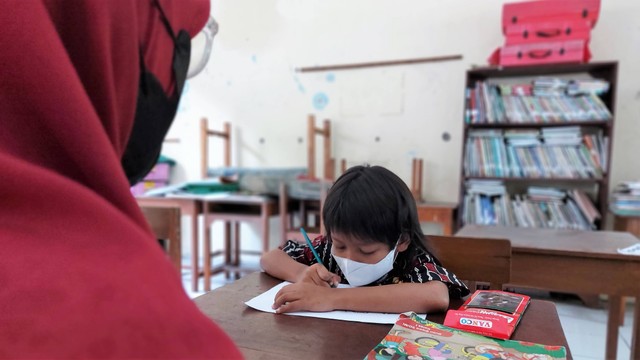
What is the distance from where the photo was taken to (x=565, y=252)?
126 centimetres

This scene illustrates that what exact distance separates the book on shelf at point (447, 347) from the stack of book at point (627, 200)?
7.68 feet

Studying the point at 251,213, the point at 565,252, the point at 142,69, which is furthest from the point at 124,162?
the point at 251,213

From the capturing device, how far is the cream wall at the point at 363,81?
265 cm

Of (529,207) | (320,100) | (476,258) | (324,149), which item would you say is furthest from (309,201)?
(476,258)

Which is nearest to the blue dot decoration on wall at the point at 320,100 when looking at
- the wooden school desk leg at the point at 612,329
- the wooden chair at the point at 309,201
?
the wooden chair at the point at 309,201

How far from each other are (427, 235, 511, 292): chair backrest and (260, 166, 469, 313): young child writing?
95 mm

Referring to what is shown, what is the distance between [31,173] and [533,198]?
286cm

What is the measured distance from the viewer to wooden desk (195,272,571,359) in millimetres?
522

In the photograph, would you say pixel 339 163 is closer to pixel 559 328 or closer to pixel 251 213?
pixel 251 213

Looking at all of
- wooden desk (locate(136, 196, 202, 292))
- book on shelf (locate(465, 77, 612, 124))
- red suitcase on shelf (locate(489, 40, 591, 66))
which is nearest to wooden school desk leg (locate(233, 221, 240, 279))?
wooden desk (locate(136, 196, 202, 292))

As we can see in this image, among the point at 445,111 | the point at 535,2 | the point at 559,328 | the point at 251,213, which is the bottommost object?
the point at 251,213

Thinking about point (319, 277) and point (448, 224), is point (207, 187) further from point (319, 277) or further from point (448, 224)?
point (319, 277)

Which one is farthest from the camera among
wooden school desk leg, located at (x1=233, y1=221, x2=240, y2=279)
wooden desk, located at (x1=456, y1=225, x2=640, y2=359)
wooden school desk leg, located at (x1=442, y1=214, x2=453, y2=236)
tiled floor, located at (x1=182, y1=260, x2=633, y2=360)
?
wooden school desk leg, located at (x1=233, y1=221, x2=240, y2=279)

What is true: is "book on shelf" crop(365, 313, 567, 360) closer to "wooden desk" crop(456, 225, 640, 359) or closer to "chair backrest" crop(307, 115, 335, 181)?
"wooden desk" crop(456, 225, 640, 359)
